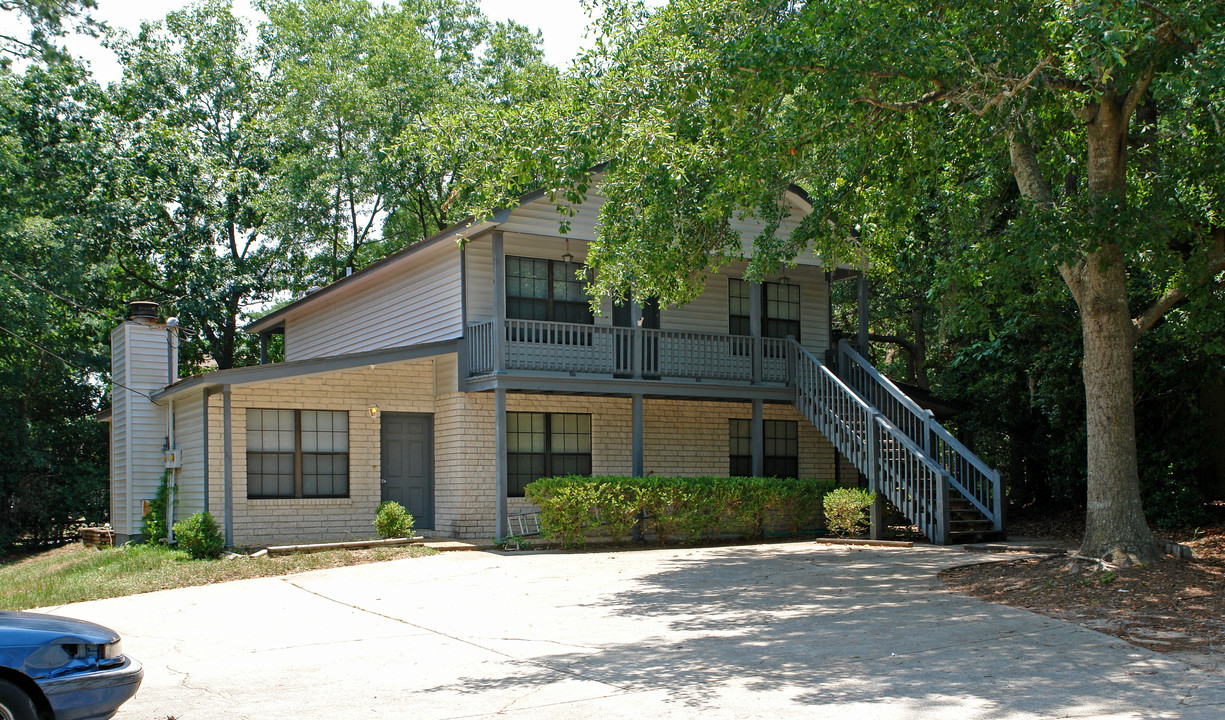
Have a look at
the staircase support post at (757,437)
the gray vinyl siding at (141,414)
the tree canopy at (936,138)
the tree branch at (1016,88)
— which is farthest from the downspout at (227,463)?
the tree branch at (1016,88)

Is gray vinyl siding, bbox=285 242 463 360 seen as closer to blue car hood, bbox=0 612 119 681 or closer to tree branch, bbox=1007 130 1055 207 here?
tree branch, bbox=1007 130 1055 207

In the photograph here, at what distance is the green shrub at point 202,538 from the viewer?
51.3 ft

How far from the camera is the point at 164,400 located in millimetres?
18844

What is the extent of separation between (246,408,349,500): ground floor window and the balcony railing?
289 centimetres

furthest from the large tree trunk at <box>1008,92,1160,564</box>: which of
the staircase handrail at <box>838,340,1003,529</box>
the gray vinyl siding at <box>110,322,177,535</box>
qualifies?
the gray vinyl siding at <box>110,322,177,535</box>

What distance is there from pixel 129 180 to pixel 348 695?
990 inches

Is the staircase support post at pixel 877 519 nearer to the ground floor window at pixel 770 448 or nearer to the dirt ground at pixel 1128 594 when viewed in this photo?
the dirt ground at pixel 1128 594

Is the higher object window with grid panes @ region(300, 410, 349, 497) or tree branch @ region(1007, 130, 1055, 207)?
tree branch @ region(1007, 130, 1055, 207)

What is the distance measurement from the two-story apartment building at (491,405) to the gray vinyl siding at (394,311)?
58 millimetres

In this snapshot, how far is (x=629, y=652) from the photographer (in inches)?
329

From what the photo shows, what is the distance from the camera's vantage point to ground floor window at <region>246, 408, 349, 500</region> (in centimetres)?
1723

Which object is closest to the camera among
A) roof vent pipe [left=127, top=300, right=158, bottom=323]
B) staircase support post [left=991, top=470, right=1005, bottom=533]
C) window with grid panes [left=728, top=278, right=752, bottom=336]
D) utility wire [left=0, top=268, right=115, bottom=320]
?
staircase support post [left=991, top=470, right=1005, bottom=533]

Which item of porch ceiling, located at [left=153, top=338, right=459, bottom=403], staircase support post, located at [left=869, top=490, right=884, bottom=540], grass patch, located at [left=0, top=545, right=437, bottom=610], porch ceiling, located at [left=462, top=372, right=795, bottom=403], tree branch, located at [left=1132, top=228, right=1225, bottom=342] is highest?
tree branch, located at [left=1132, top=228, right=1225, bottom=342]

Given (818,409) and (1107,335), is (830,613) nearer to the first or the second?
(1107,335)
